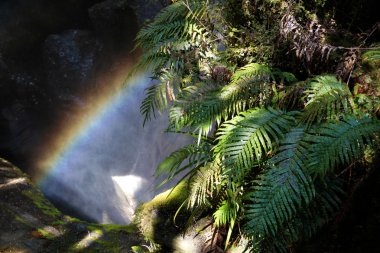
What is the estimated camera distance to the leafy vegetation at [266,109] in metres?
2.47

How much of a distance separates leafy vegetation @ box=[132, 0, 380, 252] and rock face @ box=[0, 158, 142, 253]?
178 cm

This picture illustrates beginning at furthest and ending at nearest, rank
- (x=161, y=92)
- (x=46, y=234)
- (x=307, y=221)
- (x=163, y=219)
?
1. (x=46, y=234)
2. (x=163, y=219)
3. (x=161, y=92)
4. (x=307, y=221)

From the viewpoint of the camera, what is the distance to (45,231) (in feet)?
16.5

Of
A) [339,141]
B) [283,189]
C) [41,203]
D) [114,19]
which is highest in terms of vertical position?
[114,19]

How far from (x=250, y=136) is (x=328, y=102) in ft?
2.29

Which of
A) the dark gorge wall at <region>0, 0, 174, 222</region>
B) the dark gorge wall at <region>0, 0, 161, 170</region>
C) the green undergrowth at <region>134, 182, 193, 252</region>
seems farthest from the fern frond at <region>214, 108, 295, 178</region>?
the dark gorge wall at <region>0, 0, 161, 170</region>

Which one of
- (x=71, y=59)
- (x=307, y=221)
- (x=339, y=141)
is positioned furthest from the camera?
(x=71, y=59)

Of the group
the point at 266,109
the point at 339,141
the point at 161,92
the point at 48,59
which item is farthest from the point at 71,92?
the point at 339,141

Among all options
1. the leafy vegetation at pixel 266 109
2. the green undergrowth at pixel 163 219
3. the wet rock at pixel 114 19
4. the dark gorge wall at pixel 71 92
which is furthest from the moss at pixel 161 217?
the wet rock at pixel 114 19

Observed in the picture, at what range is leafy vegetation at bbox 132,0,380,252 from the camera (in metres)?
2.47

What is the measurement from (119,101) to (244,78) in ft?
22.1

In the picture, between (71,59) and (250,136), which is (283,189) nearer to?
(250,136)

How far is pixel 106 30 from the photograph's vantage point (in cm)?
927

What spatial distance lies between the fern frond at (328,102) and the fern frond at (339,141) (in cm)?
16
